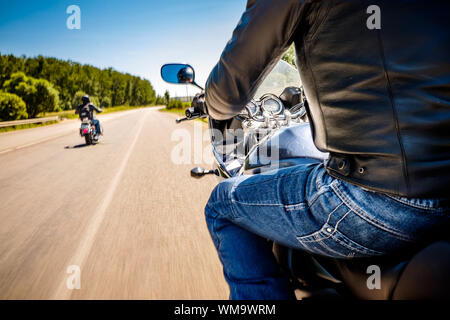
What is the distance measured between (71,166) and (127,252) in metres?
4.47

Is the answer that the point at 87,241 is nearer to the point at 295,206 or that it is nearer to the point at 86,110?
the point at 295,206

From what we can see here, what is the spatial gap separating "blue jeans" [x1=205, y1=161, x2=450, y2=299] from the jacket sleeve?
1.30ft

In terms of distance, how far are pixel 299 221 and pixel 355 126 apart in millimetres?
375

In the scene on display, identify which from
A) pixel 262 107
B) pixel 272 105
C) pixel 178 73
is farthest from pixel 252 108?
pixel 178 73

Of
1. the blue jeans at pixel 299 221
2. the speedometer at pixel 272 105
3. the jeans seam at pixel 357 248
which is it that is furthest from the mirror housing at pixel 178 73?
the jeans seam at pixel 357 248

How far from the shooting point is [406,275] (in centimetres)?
67

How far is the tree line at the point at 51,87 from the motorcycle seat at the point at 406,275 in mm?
28878

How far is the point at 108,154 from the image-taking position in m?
7.19

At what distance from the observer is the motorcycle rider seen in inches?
25.0

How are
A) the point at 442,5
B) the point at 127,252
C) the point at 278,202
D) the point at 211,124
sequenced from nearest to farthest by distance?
the point at 442,5 < the point at 278,202 < the point at 211,124 < the point at 127,252

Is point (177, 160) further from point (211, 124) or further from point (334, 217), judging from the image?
point (334, 217)

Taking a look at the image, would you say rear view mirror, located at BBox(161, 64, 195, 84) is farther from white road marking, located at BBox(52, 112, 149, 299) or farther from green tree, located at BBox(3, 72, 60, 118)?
green tree, located at BBox(3, 72, 60, 118)

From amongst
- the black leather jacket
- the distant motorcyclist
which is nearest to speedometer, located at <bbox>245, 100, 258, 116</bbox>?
the black leather jacket

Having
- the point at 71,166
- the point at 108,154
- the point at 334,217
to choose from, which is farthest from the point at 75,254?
the point at 108,154
